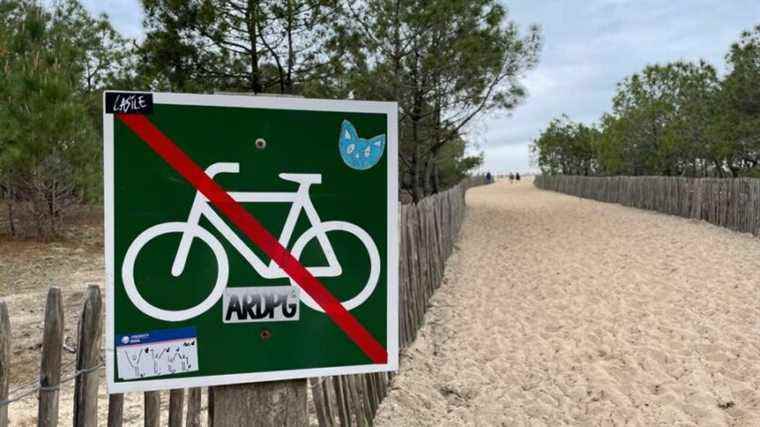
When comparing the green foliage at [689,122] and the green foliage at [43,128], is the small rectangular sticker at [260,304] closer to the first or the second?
the green foliage at [43,128]

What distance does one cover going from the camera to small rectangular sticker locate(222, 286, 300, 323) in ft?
4.40

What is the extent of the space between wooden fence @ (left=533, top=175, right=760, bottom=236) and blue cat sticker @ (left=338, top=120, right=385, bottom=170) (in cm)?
1199

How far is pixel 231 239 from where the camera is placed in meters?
1.32

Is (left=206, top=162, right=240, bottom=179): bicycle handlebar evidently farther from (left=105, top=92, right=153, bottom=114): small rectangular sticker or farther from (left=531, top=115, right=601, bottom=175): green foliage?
(left=531, top=115, right=601, bottom=175): green foliage

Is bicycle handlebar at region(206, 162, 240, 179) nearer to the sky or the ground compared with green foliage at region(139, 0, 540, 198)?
nearer to the ground

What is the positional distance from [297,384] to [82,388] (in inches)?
22.7

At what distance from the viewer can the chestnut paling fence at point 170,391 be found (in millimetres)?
1511

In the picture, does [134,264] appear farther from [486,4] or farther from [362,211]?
[486,4]

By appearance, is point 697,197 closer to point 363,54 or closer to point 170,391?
point 363,54

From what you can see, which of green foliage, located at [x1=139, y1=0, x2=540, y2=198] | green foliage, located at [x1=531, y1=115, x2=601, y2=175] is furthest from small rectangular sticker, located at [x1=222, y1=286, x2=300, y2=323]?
green foliage, located at [x1=531, y1=115, x2=601, y2=175]

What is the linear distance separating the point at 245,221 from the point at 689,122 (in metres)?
23.9

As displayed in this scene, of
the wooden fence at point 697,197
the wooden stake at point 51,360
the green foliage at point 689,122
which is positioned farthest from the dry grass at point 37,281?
the green foliage at point 689,122

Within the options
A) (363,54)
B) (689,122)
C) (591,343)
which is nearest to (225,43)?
(363,54)

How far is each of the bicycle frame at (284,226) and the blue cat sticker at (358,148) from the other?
0.30 ft
